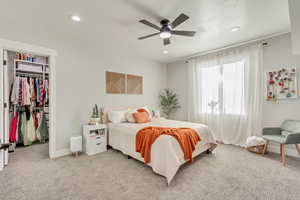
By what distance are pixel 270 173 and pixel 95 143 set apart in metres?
3.35

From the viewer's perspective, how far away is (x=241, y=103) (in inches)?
137

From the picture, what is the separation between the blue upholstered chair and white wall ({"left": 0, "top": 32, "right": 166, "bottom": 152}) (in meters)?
3.52

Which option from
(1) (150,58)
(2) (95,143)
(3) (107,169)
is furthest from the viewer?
(1) (150,58)

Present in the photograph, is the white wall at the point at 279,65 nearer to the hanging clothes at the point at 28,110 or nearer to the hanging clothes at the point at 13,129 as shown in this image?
the hanging clothes at the point at 28,110

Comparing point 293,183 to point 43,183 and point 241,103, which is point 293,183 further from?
point 43,183

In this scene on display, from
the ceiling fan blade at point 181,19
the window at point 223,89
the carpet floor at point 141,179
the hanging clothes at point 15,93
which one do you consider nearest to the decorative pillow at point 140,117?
the carpet floor at point 141,179

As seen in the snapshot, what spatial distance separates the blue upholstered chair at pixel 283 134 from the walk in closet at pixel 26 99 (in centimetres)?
551

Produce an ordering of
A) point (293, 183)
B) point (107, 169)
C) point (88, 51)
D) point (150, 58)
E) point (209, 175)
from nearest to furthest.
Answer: point (293, 183) → point (209, 175) → point (107, 169) → point (88, 51) → point (150, 58)

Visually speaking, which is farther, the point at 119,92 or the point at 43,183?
the point at 119,92

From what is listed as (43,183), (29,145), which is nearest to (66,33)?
(43,183)

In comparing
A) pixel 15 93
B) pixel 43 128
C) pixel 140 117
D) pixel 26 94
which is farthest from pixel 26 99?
pixel 140 117

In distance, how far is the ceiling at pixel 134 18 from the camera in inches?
77.4

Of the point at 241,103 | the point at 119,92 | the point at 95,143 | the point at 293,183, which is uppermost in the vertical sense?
the point at 119,92

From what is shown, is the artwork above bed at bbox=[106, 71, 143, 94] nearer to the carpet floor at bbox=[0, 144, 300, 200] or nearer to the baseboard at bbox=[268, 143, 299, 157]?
the carpet floor at bbox=[0, 144, 300, 200]
